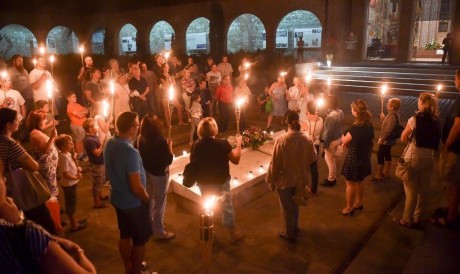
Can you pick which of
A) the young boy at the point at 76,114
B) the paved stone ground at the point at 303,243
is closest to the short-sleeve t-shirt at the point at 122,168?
the paved stone ground at the point at 303,243

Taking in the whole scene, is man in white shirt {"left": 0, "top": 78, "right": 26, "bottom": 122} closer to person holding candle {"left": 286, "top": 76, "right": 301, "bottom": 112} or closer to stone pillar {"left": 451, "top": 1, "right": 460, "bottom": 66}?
person holding candle {"left": 286, "top": 76, "right": 301, "bottom": 112}

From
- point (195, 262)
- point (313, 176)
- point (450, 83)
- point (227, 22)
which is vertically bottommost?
point (195, 262)

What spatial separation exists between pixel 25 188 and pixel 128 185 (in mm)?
1250

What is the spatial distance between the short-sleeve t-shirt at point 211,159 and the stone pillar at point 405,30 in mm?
17955

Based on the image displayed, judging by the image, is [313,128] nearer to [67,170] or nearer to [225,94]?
[67,170]

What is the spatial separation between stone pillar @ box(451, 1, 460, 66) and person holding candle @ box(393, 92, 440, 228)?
15354 millimetres

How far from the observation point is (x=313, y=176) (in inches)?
275

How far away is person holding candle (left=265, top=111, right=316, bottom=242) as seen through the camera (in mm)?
5137

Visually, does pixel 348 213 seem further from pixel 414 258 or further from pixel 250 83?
pixel 250 83

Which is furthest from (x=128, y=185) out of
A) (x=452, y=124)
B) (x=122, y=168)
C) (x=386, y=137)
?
(x=386, y=137)

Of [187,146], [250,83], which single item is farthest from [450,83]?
[187,146]

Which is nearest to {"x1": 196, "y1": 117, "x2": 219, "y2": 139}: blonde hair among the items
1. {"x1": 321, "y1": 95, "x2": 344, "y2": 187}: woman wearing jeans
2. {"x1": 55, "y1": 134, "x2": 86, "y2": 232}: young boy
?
{"x1": 55, "y1": 134, "x2": 86, "y2": 232}: young boy

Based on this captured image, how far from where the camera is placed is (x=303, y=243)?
17.9 feet

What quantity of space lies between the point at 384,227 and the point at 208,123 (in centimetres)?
330
